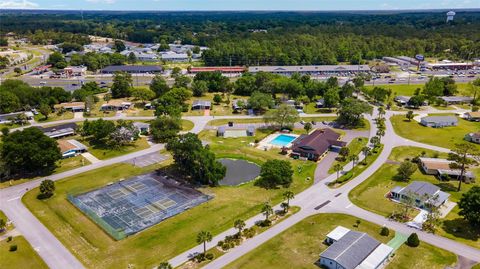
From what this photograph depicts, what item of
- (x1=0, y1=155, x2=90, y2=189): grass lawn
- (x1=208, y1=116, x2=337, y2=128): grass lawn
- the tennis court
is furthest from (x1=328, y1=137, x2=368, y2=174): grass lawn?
(x1=0, y1=155, x2=90, y2=189): grass lawn

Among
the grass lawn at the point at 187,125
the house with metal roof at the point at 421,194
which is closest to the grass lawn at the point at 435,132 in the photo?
the house with metal roof at the point at 421,194

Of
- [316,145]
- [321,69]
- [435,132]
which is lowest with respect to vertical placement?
[435,132]

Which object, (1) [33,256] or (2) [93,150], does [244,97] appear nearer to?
(2) [93,150]

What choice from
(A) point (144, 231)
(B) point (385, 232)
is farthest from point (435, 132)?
(A) point (144, 231)

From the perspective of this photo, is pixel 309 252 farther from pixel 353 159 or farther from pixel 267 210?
pixel 353 159

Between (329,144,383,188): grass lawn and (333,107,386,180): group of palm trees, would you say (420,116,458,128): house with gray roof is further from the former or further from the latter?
(329,144,383,188): grass lawn

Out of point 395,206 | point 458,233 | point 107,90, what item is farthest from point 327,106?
point 107,90
